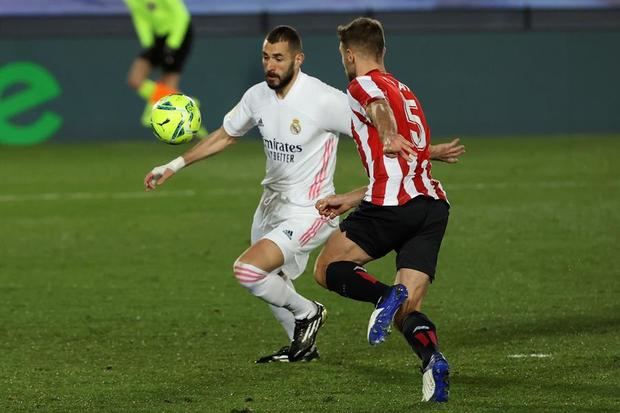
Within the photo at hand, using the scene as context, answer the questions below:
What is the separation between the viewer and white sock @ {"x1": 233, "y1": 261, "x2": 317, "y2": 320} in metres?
7.27

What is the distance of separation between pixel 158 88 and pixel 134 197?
5441 mm

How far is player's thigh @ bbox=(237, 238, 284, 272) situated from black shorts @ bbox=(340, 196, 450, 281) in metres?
0.75

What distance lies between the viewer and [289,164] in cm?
763

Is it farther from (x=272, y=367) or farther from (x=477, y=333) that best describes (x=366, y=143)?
(x=477, y=333)

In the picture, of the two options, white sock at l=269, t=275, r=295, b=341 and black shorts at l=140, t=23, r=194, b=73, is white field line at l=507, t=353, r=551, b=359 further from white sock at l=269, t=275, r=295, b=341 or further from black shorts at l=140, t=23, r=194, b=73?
black shorts at l=140, t=23, r=194, b=73

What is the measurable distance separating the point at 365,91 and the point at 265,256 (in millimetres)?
1330

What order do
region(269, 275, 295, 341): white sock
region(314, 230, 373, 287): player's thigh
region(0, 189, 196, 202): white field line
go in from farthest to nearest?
1. region(0, 189, 196, 202): white field line
2. region(269, 275, 295, 341): white sock
3. region(314, 230, 373, 287): player's thigh

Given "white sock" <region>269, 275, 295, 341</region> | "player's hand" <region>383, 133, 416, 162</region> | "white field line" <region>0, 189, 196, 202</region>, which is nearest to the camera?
"player's hand" <region>383, 133, 416, 162</region>

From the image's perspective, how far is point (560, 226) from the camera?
12.7 meters

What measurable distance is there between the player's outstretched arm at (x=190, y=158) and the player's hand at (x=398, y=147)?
171 cm

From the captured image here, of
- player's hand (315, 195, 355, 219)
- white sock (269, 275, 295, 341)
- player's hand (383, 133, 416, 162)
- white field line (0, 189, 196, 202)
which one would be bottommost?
white field line (0, 189, 196, 202)

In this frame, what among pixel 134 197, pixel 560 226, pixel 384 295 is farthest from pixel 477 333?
pixel 134 197

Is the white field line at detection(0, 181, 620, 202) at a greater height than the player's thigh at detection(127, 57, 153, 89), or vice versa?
the player's thigh at detection(127, 57, 153, 89)

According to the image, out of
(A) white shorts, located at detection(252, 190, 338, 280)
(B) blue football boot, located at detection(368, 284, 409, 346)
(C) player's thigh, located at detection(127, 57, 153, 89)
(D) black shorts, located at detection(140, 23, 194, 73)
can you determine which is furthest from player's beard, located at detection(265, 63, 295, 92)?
(C) player's thigh, located at detection(127, 57, 153, 89)
